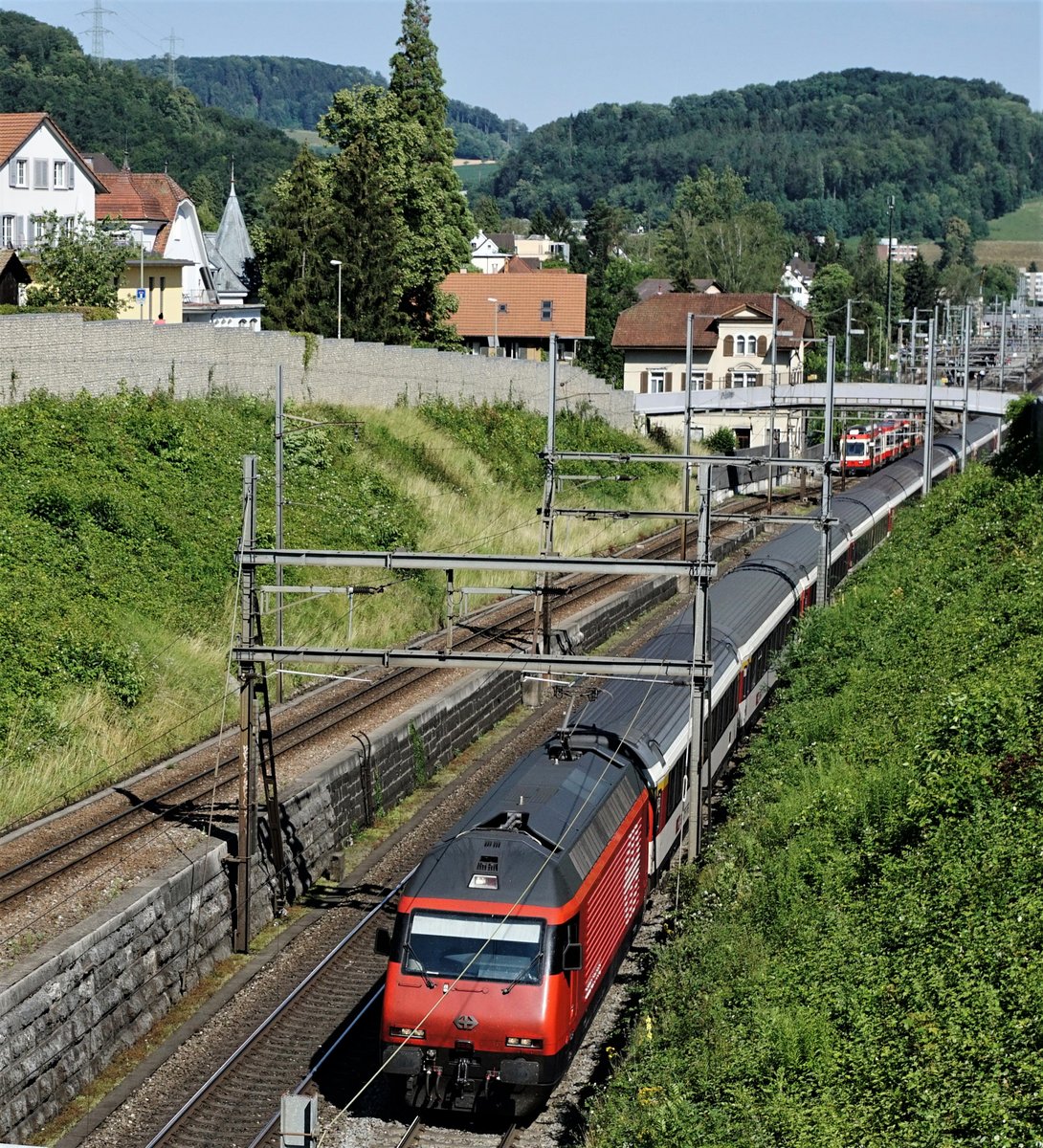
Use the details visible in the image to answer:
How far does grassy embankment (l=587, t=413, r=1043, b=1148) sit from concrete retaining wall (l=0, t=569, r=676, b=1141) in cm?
587

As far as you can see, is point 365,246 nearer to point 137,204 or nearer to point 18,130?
point 18,130

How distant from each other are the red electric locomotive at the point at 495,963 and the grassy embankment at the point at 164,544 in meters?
9.09

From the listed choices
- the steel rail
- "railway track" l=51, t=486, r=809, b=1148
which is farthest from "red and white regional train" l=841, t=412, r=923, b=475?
"railway track" l=51, t=486, r=809, b=1148

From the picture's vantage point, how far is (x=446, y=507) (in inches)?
2045

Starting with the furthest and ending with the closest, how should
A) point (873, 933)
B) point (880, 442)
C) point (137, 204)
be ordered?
point (137, 204)
point (880, 442)
point (873, 933)

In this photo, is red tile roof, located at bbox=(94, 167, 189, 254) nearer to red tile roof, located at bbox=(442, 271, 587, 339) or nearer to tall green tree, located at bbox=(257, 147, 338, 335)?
tall green tree, located at bbox=(257, 147, 338, 335)

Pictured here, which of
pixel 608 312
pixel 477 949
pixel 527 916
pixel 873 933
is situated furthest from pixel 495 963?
pixel 608 312

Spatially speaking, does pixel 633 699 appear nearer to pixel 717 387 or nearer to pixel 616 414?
pixel 616 414

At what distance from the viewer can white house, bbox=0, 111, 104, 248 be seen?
67062 millimetres

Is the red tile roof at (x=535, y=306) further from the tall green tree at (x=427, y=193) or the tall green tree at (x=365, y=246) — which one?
the tall green tree at (x=365, y=246)

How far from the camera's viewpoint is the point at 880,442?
8431 centimetres

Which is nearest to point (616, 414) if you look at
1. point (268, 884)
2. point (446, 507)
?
point (446, 507)

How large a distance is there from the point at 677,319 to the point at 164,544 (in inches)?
2474

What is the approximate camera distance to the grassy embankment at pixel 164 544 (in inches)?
1052
